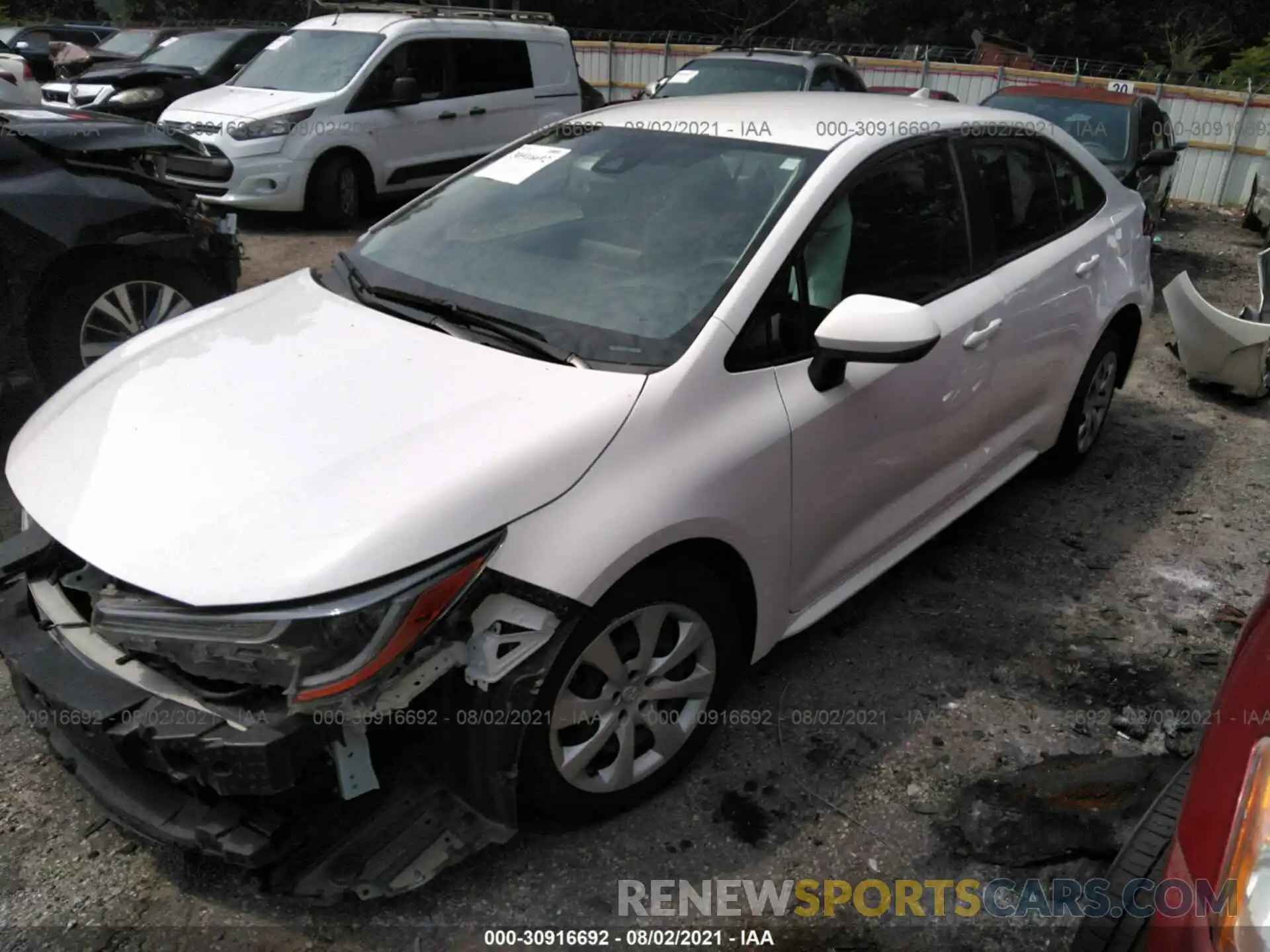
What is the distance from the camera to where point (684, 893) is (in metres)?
2.40

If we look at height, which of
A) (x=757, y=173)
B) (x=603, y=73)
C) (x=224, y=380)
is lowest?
(x=603, y=73)

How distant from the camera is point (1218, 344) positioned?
19.0 ft

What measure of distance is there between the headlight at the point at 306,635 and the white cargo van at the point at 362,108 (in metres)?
7.26

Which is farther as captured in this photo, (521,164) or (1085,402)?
(1085,402)

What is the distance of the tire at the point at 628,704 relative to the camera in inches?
87.9

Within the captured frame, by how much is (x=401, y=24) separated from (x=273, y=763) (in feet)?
28.5

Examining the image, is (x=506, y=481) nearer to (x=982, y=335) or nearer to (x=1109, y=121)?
(x=982, y=335)

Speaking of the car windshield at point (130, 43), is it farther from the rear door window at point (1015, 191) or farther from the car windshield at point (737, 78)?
the rear door window at point (1015, 191)

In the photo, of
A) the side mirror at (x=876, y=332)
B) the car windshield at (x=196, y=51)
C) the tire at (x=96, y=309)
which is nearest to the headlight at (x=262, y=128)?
the car windshield at (x=196, y=51)

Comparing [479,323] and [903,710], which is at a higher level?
[479,323]

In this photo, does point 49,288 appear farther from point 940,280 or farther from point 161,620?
point 940,280

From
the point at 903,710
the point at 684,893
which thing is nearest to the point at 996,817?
the point at 903,710

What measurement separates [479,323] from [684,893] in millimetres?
1519

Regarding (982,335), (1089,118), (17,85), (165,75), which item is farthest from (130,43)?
(982,335)
